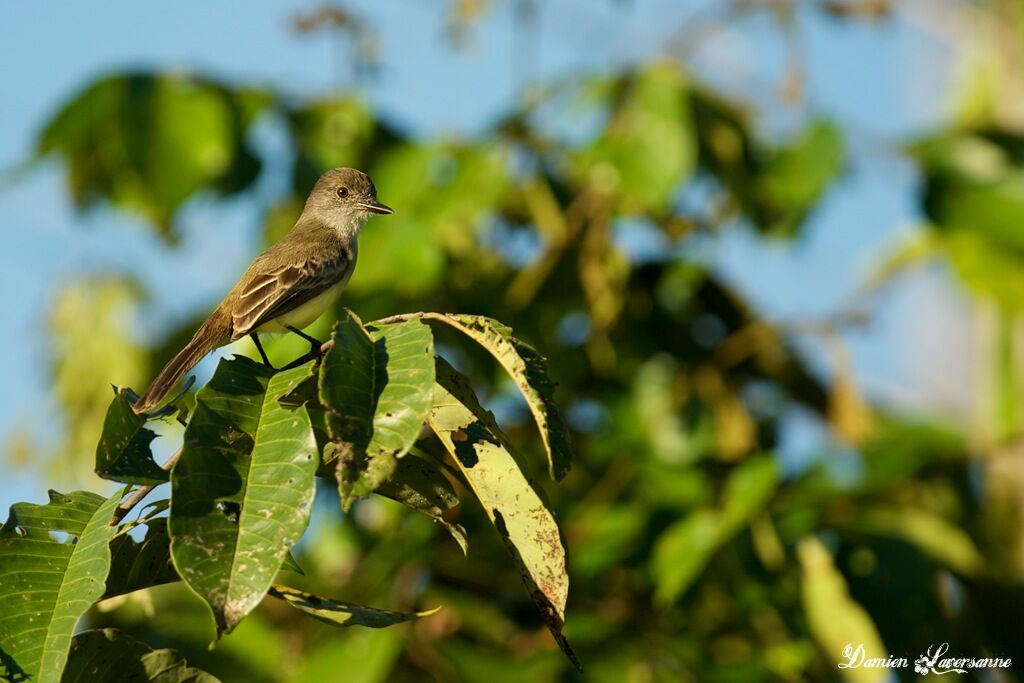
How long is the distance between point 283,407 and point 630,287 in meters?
3.77

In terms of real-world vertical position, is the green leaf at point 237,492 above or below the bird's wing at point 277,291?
above

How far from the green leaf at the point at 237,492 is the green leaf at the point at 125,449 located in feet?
0.43

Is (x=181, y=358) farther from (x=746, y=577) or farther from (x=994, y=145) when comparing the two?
(x=994, y=145)

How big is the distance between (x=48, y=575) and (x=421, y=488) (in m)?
0.61

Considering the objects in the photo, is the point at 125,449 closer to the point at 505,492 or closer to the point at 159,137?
the point at 505,492

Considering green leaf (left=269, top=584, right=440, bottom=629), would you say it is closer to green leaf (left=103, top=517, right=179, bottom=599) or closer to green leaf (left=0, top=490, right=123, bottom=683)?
green leaf (left=103, top=517, right=179, bottom=599)

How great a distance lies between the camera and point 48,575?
6.44 ft

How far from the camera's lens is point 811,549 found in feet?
15.7

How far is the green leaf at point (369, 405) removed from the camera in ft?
6.04

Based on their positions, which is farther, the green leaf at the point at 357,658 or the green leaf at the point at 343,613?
the green leaf at the point at 357,658

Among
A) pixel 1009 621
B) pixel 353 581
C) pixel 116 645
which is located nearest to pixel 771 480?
pixel 1009 621

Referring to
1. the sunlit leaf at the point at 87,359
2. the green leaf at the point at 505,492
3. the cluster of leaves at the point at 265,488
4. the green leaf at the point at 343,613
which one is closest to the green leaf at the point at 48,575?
the cluster of leaves at the point at 265,488

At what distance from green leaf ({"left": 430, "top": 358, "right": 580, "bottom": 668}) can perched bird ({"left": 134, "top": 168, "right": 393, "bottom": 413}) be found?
1.39 metres
